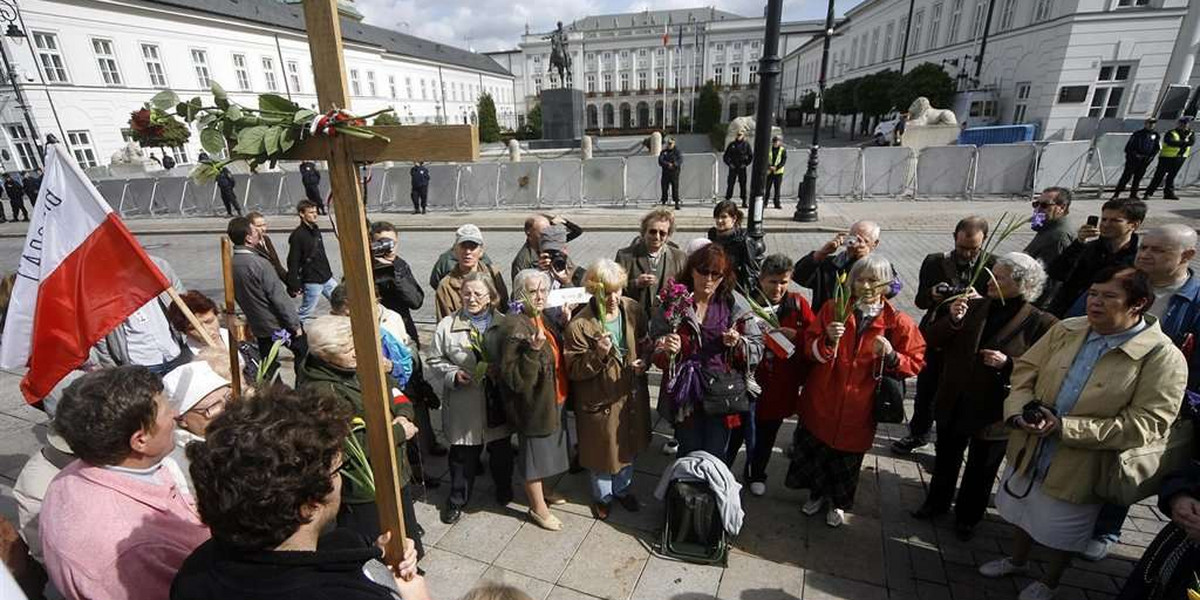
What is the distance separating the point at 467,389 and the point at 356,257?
183 cm

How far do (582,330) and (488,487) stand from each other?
1631mm

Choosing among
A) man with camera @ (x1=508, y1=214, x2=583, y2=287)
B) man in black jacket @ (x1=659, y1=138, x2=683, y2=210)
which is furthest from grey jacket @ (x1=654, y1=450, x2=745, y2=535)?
man in black jacket @ (x1=659, y1=138, x2=683, y2=210)

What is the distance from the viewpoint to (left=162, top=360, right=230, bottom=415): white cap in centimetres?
233

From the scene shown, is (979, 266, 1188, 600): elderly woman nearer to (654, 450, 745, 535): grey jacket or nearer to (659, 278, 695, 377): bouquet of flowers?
(654, 450, 745, 535): grey jacket

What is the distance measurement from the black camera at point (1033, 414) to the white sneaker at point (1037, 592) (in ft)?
3.32

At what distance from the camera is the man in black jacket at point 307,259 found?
580 cm

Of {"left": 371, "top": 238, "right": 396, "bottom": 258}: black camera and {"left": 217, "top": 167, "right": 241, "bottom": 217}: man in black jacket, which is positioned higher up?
{"left": 371, "top": 238, "right": 396, "bottom": 258}: black camera

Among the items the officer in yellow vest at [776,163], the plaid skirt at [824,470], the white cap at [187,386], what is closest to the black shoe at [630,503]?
the plaid skirt at [824,470]

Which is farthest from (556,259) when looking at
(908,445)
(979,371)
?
(908,445)

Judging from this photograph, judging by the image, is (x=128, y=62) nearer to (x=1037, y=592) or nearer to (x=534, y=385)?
(x=534, y=385)

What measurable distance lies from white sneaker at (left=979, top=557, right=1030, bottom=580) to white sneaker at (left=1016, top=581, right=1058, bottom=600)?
136mm

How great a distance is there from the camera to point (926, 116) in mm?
23656

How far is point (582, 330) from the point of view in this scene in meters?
3.30

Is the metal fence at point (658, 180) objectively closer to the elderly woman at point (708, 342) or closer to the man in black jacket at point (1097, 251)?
the man in black jacket at point (1097, 251)
